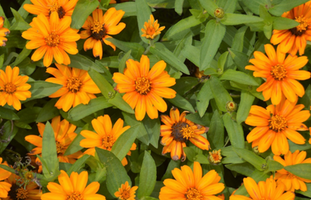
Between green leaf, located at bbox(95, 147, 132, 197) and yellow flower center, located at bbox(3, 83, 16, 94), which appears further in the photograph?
yellow flower center, located at bbox(3, 83, 16, 94)

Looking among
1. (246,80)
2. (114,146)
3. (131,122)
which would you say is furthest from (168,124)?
(246,80)

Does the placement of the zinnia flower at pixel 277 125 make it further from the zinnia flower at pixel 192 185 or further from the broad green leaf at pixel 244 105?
the zinnia flower at pixel 192 185

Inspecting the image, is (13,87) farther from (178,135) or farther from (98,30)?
(178,135)

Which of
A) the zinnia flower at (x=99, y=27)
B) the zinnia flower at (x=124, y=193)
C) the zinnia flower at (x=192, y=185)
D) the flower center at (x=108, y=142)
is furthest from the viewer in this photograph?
the zinnia flower at (x=99, y=27)

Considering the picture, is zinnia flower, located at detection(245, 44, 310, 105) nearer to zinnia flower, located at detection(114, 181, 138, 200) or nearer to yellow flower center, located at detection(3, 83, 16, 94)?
zinnia flower, located at detection(114, 181, 138, 200)

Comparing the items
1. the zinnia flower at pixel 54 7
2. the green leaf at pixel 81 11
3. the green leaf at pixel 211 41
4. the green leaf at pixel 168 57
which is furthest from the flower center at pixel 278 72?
the zinnia flower at pixel 54 7

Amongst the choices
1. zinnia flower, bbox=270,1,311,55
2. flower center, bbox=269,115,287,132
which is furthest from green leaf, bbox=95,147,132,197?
zinnia flower, bbox=270,1,311,55
